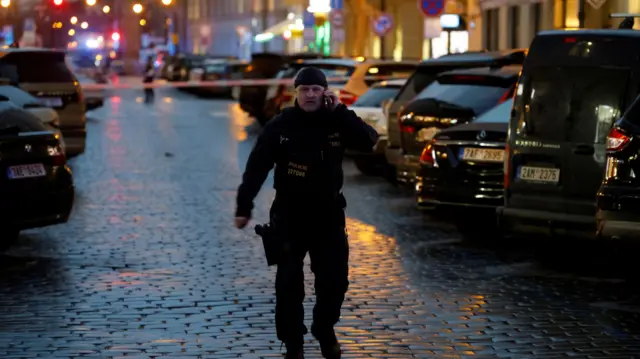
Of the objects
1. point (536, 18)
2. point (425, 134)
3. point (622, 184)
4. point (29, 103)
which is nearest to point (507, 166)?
point (622, 184)

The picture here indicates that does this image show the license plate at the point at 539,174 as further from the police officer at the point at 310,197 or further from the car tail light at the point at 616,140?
the police officer at the point at 310,197

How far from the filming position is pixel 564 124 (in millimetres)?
12297

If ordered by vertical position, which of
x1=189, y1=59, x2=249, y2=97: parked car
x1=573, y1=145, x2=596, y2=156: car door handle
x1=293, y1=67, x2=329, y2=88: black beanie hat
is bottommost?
x1=189, y1=59, x2=249, y2=97: parked car

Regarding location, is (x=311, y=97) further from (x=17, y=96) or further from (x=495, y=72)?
(x=17, y=96)

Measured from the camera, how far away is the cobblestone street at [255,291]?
9.08m

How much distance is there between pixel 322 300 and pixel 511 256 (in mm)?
4831

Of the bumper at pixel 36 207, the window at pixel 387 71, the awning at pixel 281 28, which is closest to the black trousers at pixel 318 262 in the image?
the bumper at pixel 36 207

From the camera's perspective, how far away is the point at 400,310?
10289 millimetres

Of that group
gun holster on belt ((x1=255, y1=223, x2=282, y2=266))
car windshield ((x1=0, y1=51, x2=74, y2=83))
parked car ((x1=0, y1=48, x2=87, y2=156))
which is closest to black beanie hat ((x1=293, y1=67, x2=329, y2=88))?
gun holster on belt ((x1=255, y1=223, x2=282, y2=266))

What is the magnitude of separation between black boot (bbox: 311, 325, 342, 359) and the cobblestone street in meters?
0.27

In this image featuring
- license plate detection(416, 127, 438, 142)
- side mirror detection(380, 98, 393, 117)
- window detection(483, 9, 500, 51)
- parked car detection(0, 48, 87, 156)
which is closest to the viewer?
license plate detection(416, 127, 438, 142)

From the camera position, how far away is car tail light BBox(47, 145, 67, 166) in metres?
13.1

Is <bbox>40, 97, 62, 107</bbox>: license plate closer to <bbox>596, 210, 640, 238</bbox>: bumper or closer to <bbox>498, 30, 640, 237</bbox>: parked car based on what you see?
<bbox>498, 30, 640, 237</bbox>: parked car

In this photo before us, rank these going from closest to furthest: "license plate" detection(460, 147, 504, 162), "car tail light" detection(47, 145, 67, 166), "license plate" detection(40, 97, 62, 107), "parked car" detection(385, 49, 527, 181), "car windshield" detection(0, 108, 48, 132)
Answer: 1. "car windshield" detection(0, 108, 48, 132)
2. "car tail light" detection(47, 145, 67, 166)
3. "license plate" detection(460, 147, 504, 162)
4. "parked car" detection(385, 49, 527, 181)
5. "license plate" detection(40, 97, 62, 107)
